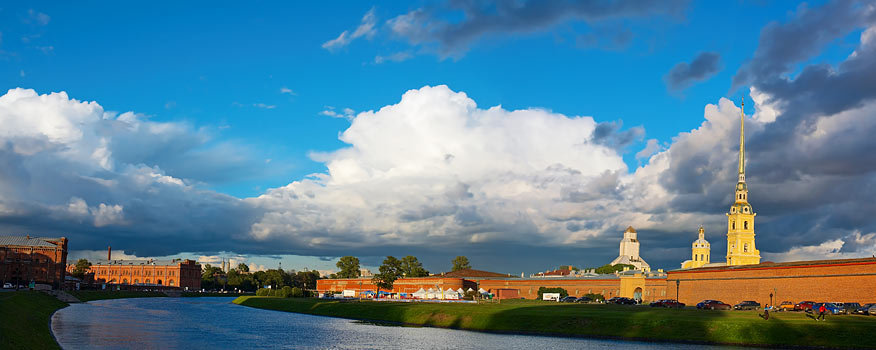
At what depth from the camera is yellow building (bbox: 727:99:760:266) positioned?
153 meters

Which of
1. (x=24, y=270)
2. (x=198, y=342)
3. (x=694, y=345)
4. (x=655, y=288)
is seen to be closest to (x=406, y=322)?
(x=198, y=342)

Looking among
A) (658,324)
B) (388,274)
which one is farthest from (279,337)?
(388,274)

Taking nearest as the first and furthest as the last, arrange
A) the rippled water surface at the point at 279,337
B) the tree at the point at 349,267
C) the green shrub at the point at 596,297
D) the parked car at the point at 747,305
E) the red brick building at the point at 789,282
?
the rippled water surface at the point at 279,337, the red brick building at the point at 789,282, the parked car at the point at 747,305, the green shrub at the point at 596,297, the tree at the point at 349,267

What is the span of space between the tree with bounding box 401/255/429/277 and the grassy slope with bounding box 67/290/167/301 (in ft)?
224

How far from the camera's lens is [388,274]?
160000 millimetres

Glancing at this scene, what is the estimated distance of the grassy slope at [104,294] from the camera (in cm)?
13862

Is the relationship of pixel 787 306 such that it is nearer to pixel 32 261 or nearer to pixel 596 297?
pixel 596 297

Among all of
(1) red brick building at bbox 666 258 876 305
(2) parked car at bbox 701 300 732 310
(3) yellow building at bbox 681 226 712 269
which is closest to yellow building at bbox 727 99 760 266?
(3) yellow building at bbox 681 226 712 269

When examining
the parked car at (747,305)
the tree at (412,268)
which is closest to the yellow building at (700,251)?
the tree at (412,268)

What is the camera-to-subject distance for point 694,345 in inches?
2228

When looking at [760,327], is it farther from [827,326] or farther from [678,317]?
[678,317]

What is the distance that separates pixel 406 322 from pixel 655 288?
145ft

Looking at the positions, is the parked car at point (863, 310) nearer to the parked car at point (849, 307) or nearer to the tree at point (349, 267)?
the parked car at point (849, 307)

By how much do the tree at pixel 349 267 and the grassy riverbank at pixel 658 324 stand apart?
10781cm
